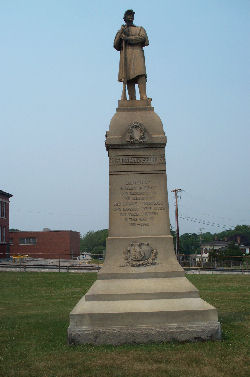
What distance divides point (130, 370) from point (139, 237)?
3.44 meters

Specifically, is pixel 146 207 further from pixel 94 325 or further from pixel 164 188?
pixel 94 325

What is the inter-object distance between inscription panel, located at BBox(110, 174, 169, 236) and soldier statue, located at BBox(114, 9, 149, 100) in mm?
2065

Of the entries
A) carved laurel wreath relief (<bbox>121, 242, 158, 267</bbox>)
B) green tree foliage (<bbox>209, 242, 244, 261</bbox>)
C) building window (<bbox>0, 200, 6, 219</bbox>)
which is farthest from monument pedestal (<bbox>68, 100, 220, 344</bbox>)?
building window (<bbox>0, 200, 6, 219</bbox>)

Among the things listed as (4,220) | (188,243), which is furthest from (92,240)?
(4,220)

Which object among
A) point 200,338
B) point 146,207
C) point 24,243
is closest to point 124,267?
point 146,207

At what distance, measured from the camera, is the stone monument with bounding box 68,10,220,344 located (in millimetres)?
8305

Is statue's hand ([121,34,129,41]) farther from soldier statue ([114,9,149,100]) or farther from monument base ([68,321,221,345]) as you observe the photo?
monument base ([68,321,221,345])

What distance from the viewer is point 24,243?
241 ft

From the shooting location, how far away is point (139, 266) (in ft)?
31.0

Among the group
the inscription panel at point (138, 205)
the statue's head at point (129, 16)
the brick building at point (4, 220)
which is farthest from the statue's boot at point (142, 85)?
the brick building at point (4, 220)

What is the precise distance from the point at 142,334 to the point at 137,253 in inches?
68.7

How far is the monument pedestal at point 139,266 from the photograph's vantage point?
8297 mm

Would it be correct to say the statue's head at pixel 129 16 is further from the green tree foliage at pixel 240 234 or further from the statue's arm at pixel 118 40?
the green tree foliage at pixel 240 234

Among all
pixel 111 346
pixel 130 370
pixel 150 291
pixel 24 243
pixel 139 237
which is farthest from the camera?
pixel 24 243
